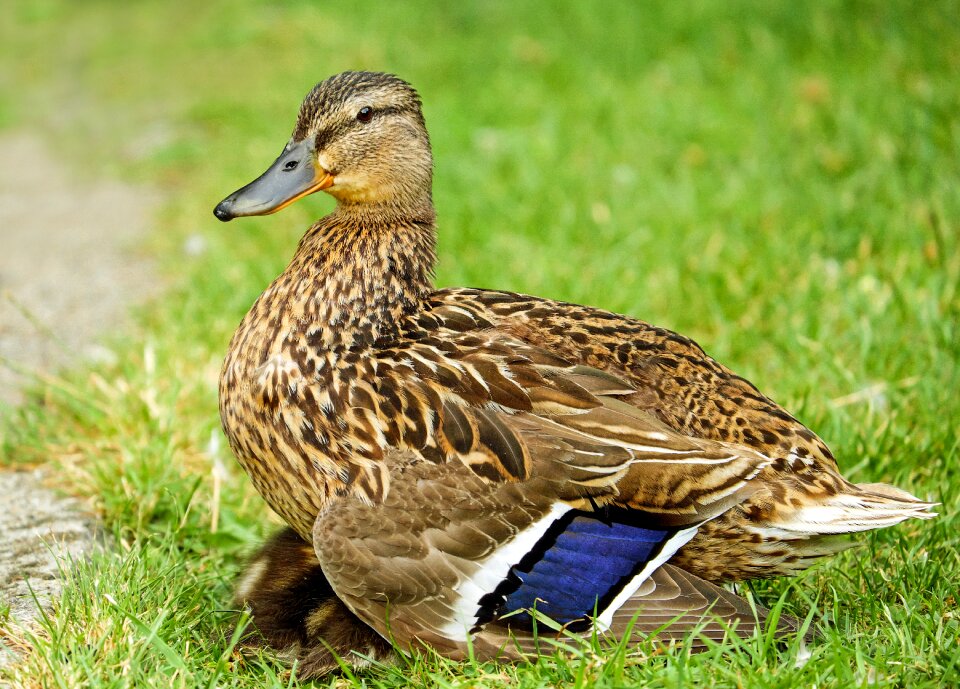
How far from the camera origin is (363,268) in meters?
3.06

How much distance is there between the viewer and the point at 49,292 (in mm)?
5430

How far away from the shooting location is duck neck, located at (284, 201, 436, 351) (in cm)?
296

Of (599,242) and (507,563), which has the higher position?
(599,242)

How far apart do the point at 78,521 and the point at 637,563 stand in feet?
5.75

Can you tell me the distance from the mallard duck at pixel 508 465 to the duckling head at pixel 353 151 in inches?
1.7

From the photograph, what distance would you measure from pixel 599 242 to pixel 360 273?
2.50 m

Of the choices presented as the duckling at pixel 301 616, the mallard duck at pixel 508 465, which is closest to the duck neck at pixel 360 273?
the mallard duck at pixel 508 465

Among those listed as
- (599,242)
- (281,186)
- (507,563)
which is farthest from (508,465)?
(599,242)

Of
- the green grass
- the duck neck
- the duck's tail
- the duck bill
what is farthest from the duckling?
the duck's tail

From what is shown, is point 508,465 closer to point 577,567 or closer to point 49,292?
point 577,567

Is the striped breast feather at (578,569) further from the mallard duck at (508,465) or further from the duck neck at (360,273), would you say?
the duck neck at (360,273)

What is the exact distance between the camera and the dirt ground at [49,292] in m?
3.14

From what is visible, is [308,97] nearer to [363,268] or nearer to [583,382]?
[363,268]

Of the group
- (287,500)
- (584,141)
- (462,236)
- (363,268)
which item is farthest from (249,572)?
(584,141)
